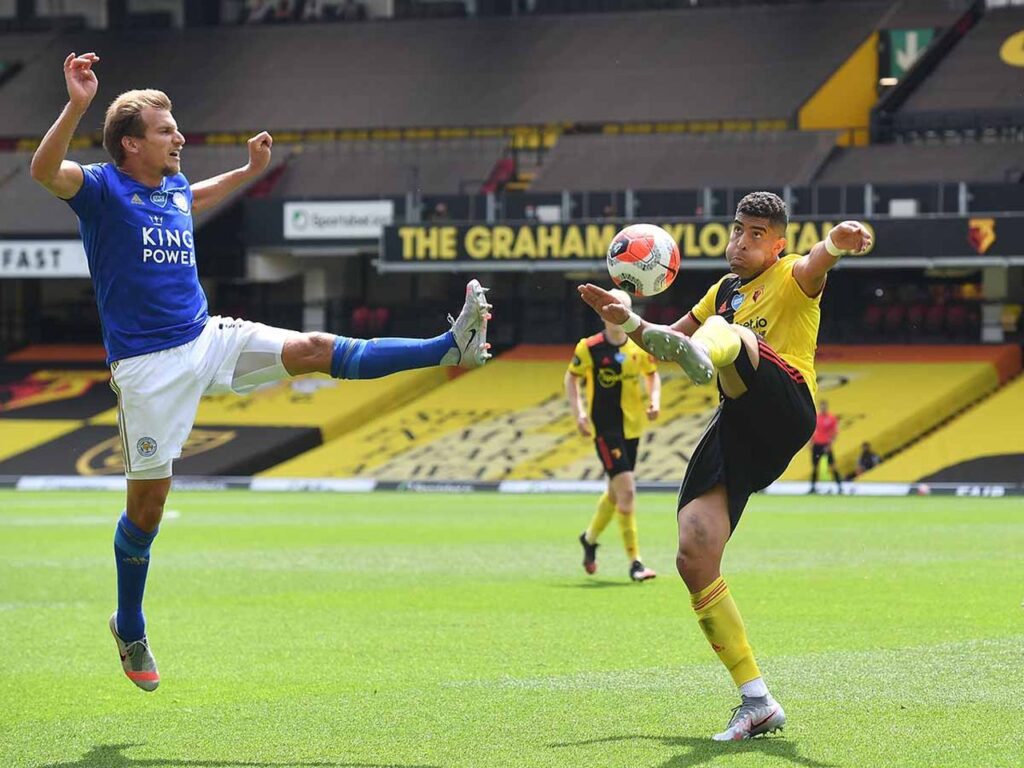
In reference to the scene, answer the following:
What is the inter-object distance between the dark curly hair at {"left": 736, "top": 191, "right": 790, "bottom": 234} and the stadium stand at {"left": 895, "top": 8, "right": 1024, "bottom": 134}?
3547 cm

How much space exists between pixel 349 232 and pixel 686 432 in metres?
11.3

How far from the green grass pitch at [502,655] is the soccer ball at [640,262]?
209cm

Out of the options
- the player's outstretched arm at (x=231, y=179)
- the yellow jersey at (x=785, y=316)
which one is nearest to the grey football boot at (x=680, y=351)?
the yellow jersey at (x=785, y=316)

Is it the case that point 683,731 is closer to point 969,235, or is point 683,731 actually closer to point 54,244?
point 969,235

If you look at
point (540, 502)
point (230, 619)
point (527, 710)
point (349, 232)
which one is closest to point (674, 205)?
point (349, 232)

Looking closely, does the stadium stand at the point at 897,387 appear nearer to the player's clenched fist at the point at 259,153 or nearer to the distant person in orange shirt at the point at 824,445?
the distant person in orange shirt at the point at 824,445

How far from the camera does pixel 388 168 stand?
46.2 meters

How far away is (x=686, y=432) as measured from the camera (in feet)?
127

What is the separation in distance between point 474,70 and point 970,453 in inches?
792

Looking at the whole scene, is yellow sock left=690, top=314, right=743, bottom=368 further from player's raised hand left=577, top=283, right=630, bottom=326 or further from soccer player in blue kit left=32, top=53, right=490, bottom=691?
soccer player in blue kit left=32, top=53, right=490, bottom=691

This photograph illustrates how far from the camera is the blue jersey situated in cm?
826

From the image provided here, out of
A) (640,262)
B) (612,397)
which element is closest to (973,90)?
(612,397)

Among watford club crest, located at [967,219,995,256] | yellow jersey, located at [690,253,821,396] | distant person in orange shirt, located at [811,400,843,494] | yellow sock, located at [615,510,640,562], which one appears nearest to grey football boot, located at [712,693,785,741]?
yellow jersey, located at [690,253,821,396]

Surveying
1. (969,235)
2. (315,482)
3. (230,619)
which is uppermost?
(969,235)
